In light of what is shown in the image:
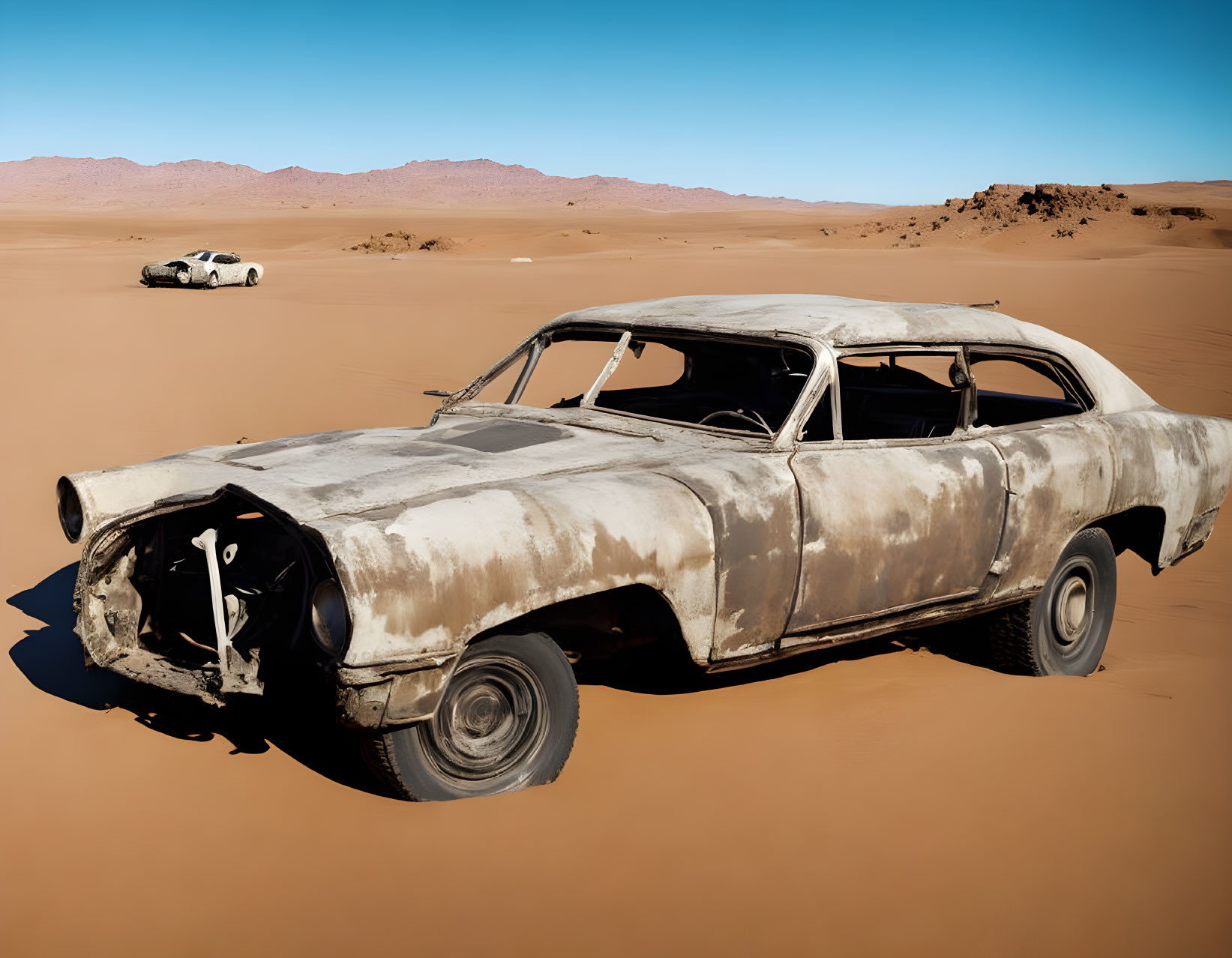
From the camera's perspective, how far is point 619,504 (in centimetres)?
350

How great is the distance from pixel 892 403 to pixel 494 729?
11.0 feet

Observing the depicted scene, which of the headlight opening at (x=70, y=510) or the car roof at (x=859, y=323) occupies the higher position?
the car roof at (x=859, y=323)

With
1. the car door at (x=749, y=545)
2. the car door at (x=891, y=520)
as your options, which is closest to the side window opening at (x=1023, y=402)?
the car door at (x=891, y=520)

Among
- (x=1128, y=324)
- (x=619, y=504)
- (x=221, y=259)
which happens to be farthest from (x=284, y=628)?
(x=221, y=259)

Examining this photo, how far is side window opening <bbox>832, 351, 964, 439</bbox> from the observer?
18.4 ft

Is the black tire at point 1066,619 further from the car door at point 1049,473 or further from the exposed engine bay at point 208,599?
the exposed engine bay at point 208,599

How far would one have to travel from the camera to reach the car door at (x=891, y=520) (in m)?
3.92

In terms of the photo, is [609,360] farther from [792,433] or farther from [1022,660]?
[1022,660]

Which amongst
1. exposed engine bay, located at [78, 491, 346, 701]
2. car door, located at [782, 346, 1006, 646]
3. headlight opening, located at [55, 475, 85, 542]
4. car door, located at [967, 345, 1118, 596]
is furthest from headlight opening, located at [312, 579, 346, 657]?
car door, located at [967, 345, 1118, 596]

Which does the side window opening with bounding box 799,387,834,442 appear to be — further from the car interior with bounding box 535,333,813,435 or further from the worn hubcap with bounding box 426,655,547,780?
the worn hubcap with bounding box 426,655,547,780

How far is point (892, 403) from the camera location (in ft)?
19.8

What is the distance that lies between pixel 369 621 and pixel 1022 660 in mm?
3133

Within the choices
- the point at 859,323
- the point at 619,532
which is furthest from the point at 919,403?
the point at 619,532

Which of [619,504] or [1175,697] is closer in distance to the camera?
[619,504]
